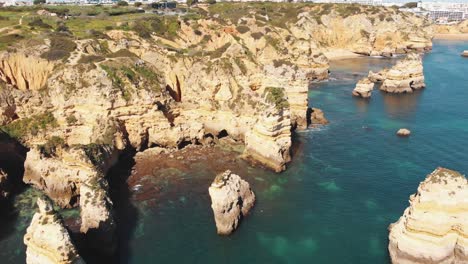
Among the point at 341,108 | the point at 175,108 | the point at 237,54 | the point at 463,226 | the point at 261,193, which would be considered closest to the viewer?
the point at 463,226

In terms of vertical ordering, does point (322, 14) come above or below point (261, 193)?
above

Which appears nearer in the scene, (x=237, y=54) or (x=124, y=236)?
(x=124, y=236)

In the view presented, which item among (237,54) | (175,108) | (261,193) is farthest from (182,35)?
(261,193)

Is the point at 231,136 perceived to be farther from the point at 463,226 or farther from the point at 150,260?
the point at 463,226

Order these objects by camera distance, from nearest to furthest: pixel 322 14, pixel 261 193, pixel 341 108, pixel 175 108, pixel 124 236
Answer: pixel 124 236
pixel 261 193
pixel 175 108
pixel 341 108
pixel 322 14

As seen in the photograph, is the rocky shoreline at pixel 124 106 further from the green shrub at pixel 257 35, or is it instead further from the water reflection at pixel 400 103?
the green shrub at pixel 257 35

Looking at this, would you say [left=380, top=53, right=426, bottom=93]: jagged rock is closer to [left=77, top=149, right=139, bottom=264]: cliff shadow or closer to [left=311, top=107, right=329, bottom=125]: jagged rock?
[left=311, top=107, right=329, bottom=125]: jagged rock

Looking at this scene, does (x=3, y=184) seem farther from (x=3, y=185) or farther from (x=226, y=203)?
(x=226, y=203)
